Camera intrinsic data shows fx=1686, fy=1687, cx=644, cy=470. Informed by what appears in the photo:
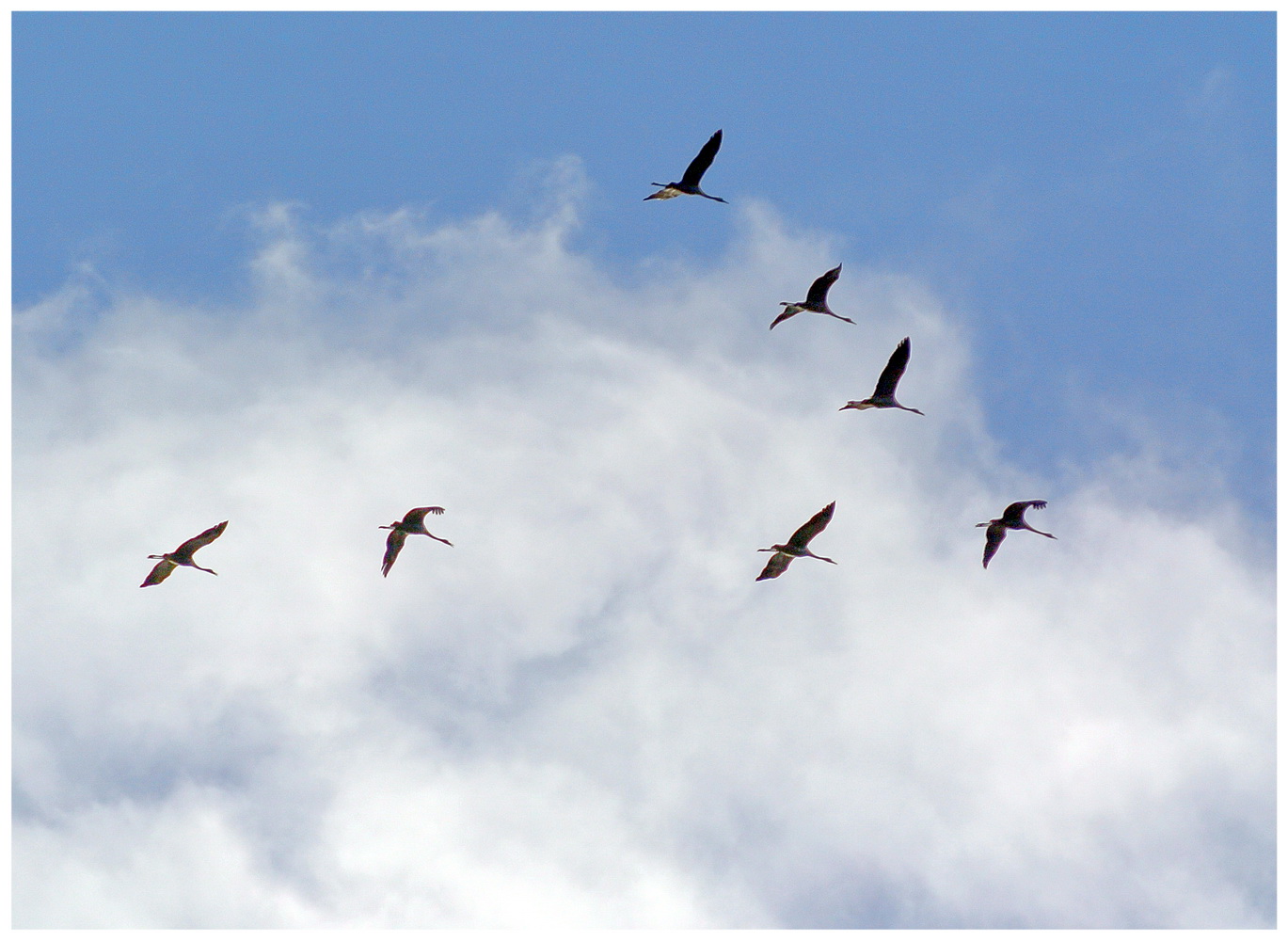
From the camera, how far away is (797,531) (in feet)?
192

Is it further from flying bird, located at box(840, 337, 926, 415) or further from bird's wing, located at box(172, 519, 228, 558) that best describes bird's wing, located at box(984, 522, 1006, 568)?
bird's wing, located at box(172, 519, 228, 558)

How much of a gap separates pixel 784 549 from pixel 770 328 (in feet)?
25.6

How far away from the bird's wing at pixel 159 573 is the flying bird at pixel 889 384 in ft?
82.1

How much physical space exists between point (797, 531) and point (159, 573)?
2334cm

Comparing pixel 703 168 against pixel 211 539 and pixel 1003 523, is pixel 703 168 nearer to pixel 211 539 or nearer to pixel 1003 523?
pixel 1003 523

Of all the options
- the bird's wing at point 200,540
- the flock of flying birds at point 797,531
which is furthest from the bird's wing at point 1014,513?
the bird's wing at point 200,540

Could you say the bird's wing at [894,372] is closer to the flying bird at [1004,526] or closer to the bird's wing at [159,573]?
the flying bird at [1004,526]

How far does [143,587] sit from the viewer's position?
61031 mm

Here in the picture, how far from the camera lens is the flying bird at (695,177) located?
57875mm

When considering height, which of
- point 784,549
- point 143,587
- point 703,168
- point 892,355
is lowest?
point 143,587

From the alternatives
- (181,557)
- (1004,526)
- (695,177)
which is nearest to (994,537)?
(1004,526)

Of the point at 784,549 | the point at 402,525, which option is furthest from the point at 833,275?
the point at 402,525

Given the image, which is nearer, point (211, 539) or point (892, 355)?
point (892, 355)

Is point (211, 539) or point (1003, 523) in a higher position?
point (1003, 523)
